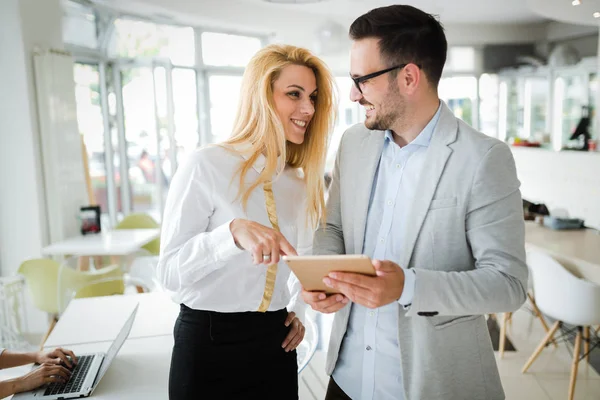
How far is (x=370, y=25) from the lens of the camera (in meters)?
1.43

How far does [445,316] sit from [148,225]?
4.50 meters

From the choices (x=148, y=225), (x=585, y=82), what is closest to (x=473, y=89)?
(x=585, y=82)

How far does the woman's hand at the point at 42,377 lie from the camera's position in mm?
1714

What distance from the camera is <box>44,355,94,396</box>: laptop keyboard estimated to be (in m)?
1.72

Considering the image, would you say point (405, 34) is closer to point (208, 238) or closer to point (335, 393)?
point (208, 238)

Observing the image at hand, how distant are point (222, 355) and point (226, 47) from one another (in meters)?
8.17

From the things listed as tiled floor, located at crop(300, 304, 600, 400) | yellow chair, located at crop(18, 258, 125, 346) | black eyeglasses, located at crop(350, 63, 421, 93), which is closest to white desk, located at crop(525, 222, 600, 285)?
tiled floor, located at crop(300, 304, 600, 400)

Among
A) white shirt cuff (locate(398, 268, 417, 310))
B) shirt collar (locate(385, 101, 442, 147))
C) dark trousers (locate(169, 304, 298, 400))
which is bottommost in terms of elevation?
dark trousers (locate(169, 304, 298, 400))

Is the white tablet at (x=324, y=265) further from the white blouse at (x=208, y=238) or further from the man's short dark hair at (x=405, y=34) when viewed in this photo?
the man's short dark hair at (x=405, y=34)

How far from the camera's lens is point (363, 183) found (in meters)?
1.50

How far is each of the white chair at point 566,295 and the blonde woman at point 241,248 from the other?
2.26 m

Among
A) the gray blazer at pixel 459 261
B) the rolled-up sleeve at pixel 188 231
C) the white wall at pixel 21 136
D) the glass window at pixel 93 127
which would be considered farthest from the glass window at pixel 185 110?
the gray blazer at pixel 459 261

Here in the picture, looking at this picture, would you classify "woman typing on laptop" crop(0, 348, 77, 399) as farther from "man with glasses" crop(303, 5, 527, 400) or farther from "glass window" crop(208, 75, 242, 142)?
"glass window" crop(208, 75, 242, 142)

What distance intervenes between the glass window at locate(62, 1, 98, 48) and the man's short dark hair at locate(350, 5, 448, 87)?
5868mm
